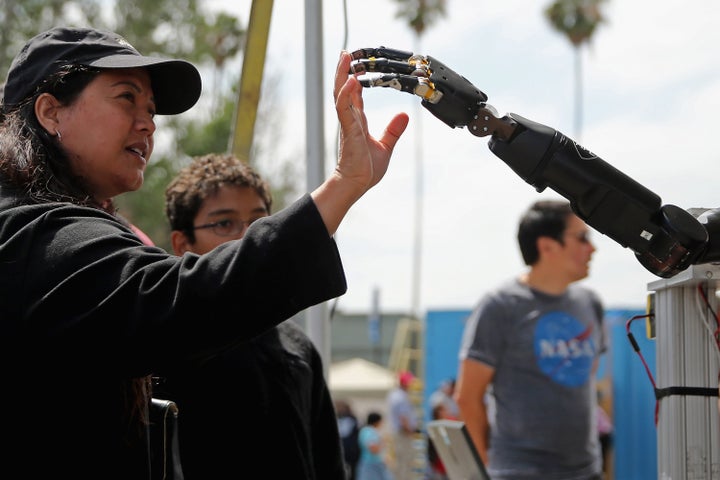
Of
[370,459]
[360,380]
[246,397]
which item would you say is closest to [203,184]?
[246,397]

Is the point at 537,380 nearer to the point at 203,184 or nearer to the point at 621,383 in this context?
the point at 203,184

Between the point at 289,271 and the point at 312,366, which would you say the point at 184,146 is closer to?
the point at 312,366

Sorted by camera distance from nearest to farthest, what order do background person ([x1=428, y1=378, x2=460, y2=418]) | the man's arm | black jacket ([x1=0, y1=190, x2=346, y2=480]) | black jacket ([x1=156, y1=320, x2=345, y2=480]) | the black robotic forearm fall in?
black jacket ([x1=0, y1=190, x2=346, y2=480])
the black robotic forearm
black jacket ([x1=156, y1=320, x2=345, y2=480])
the man's arm
background person ([x1=428, y1=378, x2=460, y2=418])

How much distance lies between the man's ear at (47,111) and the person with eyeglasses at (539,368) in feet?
8.57

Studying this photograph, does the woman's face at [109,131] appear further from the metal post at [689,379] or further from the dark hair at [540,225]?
the dark hair at [540,225]

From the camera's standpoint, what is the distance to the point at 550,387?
404cm

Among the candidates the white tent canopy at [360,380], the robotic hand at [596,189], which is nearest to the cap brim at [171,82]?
the robotic hand at [596,189]

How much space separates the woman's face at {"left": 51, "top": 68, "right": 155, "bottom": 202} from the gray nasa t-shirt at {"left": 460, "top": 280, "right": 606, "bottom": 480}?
2486mm

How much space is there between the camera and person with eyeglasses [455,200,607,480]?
155 inches

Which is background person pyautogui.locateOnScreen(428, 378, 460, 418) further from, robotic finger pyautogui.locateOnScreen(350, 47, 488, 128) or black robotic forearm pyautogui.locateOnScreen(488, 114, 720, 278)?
robotic finger pyautogui.locateOnScreen(350, 47, 488, 128)

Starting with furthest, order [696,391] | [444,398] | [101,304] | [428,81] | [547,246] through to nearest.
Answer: [444,398] → [547,246] → [696,391] → [428,81] → [101,304]

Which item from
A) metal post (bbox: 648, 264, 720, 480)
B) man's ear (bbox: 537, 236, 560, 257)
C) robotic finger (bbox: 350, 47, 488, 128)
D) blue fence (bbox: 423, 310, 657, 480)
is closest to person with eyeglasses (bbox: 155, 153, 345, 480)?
robotic finger (bbox: 350, 47, 488, 128)

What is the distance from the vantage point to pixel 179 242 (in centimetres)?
297

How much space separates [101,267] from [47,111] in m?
0.45
